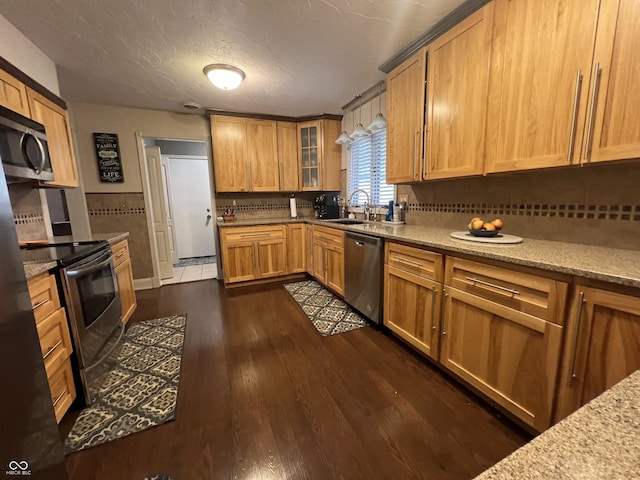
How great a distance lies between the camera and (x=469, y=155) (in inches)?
70.9

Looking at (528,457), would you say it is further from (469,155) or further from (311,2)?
(311,2)

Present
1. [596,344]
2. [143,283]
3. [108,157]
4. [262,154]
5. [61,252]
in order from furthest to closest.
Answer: [262,154]
[143,283]
[108,157]
[61,252]
[596,344]

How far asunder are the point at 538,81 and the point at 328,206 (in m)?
2.74

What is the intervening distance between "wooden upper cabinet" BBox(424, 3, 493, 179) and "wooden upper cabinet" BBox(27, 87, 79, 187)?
2.91 metres

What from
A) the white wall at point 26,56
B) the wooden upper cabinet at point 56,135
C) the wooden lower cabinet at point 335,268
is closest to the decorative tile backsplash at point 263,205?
the wooden lower cabinet at point 335,268

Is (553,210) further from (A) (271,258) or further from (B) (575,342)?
(A) (271,258)

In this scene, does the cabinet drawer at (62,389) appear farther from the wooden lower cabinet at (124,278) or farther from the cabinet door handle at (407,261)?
the cabinet door handle at (407,261)

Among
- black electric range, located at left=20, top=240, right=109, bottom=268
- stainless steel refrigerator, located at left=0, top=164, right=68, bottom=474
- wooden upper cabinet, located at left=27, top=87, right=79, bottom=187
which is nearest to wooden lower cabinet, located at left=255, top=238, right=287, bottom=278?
black electric range, located at left=20, top=240, right=109, bottom=268

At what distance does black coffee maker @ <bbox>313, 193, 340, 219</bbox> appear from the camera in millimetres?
3928

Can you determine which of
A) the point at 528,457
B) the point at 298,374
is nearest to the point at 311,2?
the point at 528,457

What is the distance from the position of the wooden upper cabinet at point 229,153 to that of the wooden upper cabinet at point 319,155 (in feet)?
2.73

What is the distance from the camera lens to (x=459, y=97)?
1827mm

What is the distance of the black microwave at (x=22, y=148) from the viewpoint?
1.43 meters

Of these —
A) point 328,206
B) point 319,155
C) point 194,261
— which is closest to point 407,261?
point 328,206
